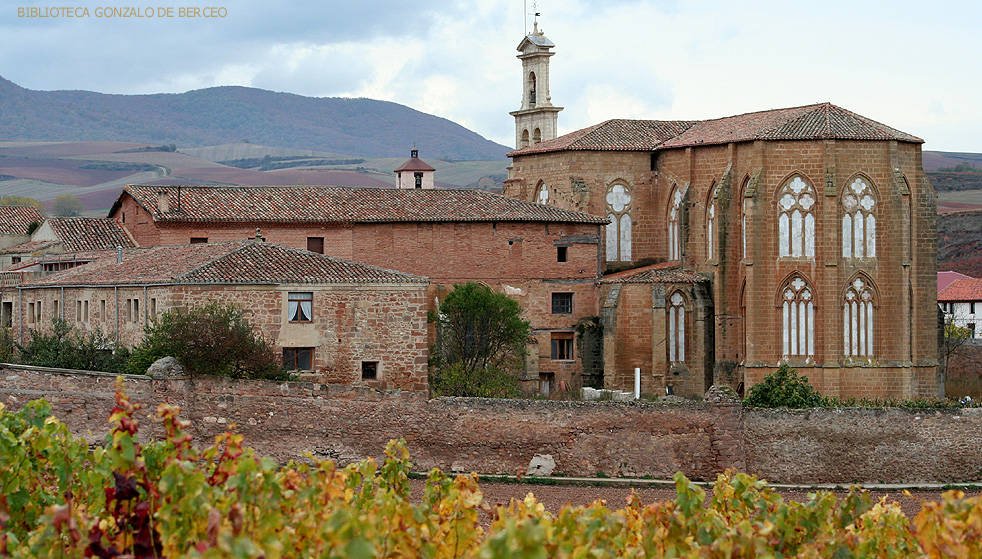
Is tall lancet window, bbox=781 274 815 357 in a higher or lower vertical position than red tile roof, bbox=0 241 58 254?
lower

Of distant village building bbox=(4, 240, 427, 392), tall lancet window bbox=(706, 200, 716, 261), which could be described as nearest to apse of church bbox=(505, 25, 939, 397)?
tall lancet window bbox=(706, 200, 716, 261)

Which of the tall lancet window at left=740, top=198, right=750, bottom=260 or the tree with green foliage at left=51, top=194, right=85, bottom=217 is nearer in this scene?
the tall lancet window at left=740, top=198, right=750, bottom=260

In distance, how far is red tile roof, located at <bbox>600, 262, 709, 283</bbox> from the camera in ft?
148

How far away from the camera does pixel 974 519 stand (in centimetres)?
1138

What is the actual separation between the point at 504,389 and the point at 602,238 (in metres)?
13.7

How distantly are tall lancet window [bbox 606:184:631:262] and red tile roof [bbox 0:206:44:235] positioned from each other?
2215 centimetres

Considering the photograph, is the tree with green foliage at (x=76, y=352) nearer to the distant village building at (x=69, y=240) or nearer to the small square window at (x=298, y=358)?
the small square window at (x=298, y=358)

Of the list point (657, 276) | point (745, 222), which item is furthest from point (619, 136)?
point (745, 222)

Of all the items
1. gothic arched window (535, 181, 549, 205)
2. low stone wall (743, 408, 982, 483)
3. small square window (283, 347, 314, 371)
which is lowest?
low stone wall (743, 408, 982, 483)

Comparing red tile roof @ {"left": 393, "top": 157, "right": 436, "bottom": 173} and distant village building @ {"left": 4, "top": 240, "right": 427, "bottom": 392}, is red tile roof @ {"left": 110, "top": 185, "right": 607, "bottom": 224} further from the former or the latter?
red tile roof @ {"left": 393, "top": 157, "right": 436, "bottom": 173}

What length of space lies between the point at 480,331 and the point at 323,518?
29.9m

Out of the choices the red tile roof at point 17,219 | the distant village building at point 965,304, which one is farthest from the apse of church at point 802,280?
the distant village building at point 965,304

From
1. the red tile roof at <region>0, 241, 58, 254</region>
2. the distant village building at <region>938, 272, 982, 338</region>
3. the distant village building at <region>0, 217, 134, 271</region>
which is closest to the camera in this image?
the distant village building at <region>0, 217, 134, 271</region>

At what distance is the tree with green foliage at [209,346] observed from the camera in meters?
30.0
